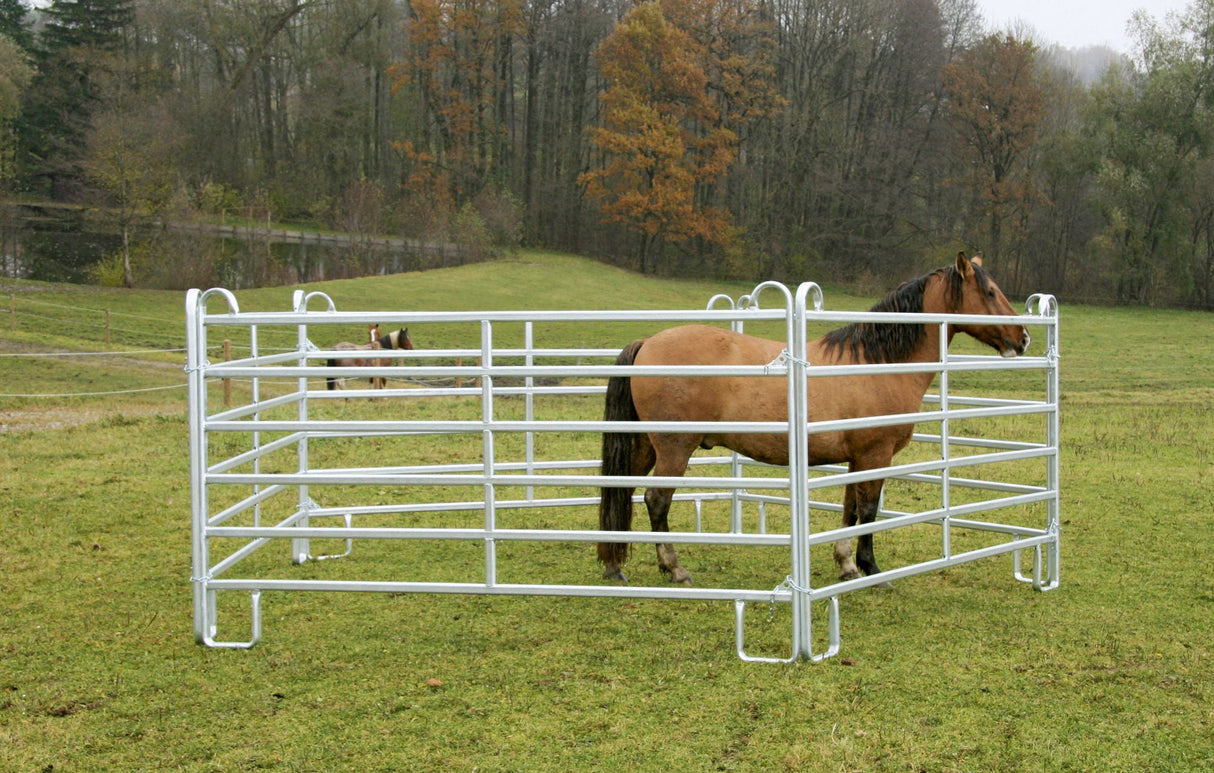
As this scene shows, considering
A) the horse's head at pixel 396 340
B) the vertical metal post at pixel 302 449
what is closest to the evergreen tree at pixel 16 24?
the horse's head at pixel 396 340

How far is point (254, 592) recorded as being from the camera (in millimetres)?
4363

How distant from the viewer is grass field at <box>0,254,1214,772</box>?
3207 mm

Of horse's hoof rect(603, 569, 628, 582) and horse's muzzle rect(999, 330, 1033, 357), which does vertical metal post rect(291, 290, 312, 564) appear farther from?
horse's muzzle rect(999, 330, 1033, 357)

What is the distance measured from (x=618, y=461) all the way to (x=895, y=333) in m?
1.67

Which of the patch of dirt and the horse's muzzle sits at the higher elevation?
the horse's muzzle

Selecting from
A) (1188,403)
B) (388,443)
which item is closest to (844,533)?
(388,443)

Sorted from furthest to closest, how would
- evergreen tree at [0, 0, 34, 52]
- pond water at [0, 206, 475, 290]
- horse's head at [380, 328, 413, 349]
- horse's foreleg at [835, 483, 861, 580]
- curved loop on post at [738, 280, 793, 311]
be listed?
1. evergreen tree at [0, 0, 34, 52]
2. pond water at [0, 206, 475, 290]
3. horse's head at [380, 328, 413, 349]
4. horse's foreleg at [835, 483, 861, 580]
5. curved loop on post at [738, 280, 793, 311]

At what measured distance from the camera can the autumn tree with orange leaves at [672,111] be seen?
37938 mm

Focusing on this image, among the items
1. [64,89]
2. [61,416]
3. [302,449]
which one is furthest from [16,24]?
[302,449]

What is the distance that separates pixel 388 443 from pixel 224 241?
93.0ft

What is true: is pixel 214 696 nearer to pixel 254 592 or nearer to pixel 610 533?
pixel 254 592

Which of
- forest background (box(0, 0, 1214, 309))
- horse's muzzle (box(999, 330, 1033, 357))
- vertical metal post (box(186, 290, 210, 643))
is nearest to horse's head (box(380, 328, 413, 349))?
vertical metal post (box(186, 290, 210, 643))

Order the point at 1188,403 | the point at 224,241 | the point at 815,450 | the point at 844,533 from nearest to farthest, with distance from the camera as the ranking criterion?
the point at 844,533, the point at 815,450, the point at 1188,403, the point at 224,241

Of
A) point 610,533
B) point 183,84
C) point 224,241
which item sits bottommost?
point 610,533
